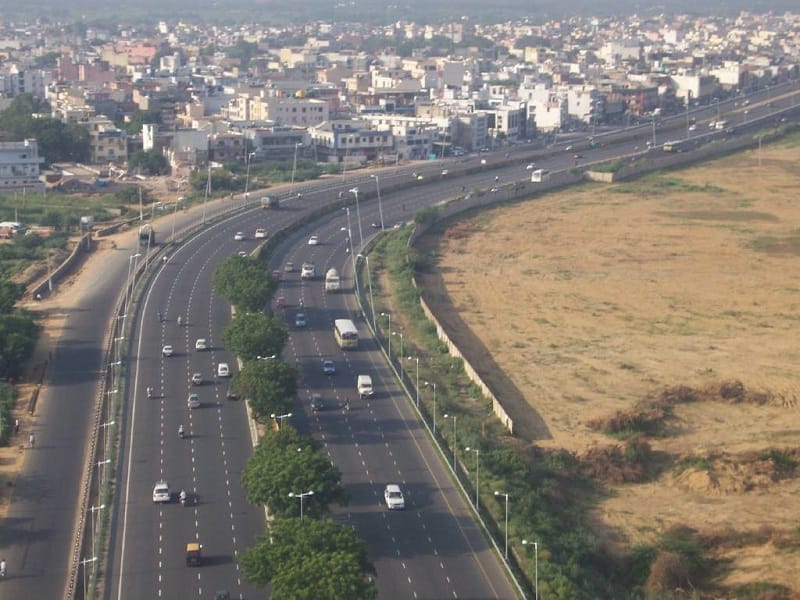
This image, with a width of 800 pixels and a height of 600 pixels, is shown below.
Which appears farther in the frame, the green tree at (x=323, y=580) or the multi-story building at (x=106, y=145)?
the multi-story building at (x=106, y=145)

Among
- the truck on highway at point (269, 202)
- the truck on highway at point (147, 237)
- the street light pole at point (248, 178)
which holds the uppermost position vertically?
the street light pole at point (248, 178)

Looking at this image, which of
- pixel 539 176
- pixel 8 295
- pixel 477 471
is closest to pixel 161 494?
pixel 477 471

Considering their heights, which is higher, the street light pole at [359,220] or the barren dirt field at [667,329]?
the street light pole at [359,220]

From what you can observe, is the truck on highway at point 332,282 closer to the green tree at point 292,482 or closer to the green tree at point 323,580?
the green tree at point 292,482

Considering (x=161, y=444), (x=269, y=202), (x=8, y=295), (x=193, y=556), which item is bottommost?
(x=193, y=556)

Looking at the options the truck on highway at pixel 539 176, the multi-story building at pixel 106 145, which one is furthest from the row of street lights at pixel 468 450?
the multi-story building at pixel 106 145

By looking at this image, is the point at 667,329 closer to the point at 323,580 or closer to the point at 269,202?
the point at 323,580

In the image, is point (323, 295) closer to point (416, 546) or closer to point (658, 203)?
point (416, 546)
